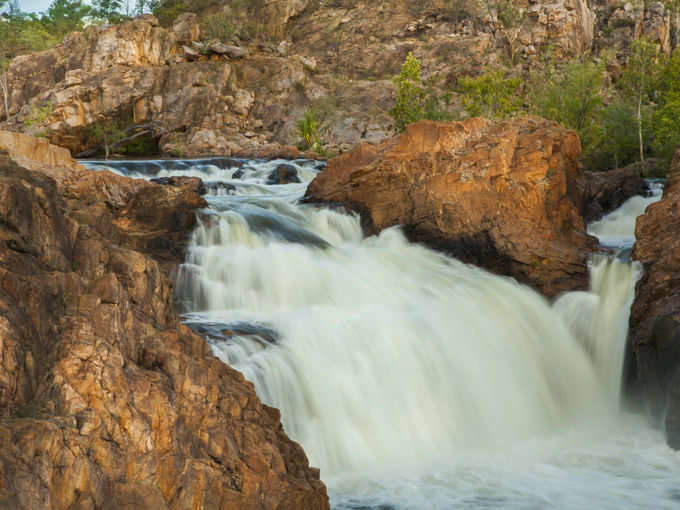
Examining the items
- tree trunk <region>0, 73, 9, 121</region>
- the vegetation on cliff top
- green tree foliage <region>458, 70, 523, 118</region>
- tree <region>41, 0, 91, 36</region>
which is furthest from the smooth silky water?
tree <region>41, 0, 91, 36</region>

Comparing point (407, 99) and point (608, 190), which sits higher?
point (407, 99)

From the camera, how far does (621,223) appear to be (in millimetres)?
22422

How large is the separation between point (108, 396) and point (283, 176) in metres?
25.3

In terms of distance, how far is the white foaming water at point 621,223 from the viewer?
828 inches

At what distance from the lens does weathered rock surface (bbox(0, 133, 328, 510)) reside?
4828 millimetres

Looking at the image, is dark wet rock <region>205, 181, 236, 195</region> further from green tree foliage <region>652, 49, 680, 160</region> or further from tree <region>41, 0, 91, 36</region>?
tree <region>41, 0, 91, 36</region>

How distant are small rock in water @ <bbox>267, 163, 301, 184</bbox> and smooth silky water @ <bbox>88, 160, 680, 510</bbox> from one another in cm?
1201

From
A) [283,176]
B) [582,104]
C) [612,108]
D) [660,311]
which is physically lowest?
[660,311]

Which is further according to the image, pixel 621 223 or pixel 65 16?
pixel 65 16

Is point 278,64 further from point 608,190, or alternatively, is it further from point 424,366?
point 424,366

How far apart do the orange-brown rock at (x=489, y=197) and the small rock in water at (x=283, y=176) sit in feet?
37.2

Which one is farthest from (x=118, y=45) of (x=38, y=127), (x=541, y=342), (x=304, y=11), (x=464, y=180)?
(x=541, y=342)

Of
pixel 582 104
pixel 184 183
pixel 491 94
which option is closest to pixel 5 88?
pixel 491 94

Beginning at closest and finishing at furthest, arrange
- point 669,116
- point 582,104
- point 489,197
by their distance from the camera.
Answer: point 489,197 < point 669,116 < point 582,104
